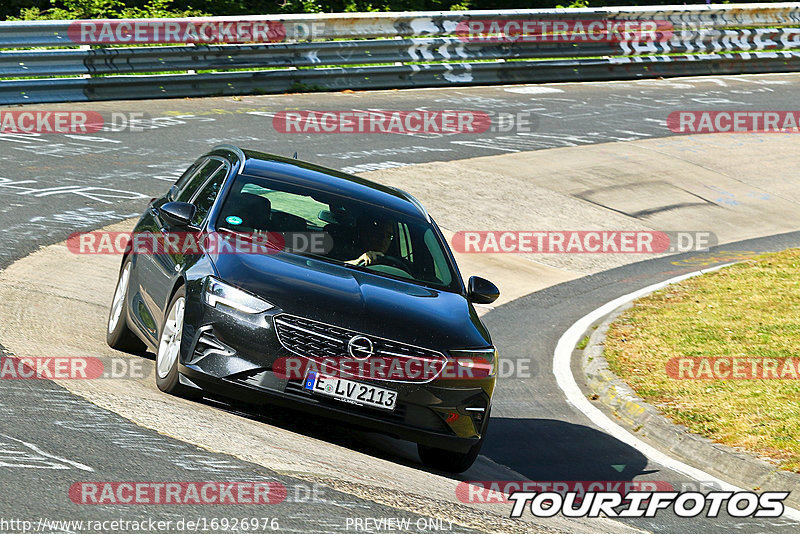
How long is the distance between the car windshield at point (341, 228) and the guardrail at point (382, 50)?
425 inches

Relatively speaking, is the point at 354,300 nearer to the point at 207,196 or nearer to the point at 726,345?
the point at 207,196

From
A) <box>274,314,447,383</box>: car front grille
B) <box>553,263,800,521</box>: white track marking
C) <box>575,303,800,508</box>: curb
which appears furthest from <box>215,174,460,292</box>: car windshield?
<box>575,303,800,508</box>: curb

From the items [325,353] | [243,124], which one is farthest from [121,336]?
[243,124]

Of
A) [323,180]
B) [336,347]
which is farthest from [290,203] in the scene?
[336,347]

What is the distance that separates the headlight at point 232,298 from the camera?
274 inches

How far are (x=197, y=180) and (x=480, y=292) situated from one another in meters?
2.45

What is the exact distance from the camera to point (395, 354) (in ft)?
22.9

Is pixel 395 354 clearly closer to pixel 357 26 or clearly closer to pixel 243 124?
pixel 243 124

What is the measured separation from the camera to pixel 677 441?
9117 millimetres

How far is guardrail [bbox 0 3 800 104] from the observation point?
722 inches

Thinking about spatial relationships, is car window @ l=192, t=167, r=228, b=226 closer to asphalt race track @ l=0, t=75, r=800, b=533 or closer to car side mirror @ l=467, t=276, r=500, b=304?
asphalt race track @ l=0, t=75, r=800, b=533

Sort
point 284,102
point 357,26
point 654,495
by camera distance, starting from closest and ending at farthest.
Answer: point 654,495 → point 284,102 → point 357,26

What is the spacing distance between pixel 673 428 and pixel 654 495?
4.62 ft

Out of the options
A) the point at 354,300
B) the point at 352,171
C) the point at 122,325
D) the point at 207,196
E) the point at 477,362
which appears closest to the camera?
the point at 354,300
